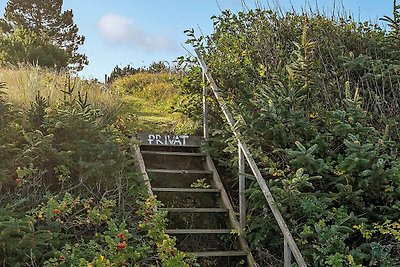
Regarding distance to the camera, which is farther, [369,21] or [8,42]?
[8,42]

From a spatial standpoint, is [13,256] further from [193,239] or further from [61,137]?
[193,239]

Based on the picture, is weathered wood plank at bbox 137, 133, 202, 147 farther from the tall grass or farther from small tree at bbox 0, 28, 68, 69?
small tree at bbox 0, 28, 68, 69

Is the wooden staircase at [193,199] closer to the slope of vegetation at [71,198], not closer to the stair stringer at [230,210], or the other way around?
the stair stringer at [230,210]

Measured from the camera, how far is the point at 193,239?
5168mm

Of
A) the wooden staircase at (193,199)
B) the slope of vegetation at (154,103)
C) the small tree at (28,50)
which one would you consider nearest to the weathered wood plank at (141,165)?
the wooden staircase at (193,199)

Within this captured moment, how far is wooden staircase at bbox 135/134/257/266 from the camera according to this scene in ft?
16.6

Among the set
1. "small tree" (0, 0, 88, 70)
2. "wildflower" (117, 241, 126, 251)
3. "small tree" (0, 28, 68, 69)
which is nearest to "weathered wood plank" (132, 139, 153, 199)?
"wildflower" (117, 241, 126, 251)

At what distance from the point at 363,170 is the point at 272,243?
43.8 inches

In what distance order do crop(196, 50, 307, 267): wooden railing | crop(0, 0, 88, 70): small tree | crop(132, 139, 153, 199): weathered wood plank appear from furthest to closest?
crop(0, 0, 88, 70): small tree, crop(132, 139, 153, 199): weathered wood plank, crop(196, 50, 307, 267): wooden railing

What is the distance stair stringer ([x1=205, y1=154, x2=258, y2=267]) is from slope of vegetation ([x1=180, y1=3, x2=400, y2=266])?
3.5 inches

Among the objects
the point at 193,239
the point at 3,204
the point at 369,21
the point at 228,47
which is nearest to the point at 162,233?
the point at 193,239

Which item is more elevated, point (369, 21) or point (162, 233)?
point (369, 21)

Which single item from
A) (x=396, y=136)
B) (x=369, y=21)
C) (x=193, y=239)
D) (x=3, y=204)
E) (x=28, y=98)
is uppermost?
(x=369, y=21)

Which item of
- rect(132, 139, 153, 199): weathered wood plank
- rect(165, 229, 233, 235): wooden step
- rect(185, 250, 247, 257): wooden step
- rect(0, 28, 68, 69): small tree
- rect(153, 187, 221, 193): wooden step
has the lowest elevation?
rect(185, 250, 247, 257): wooden step
